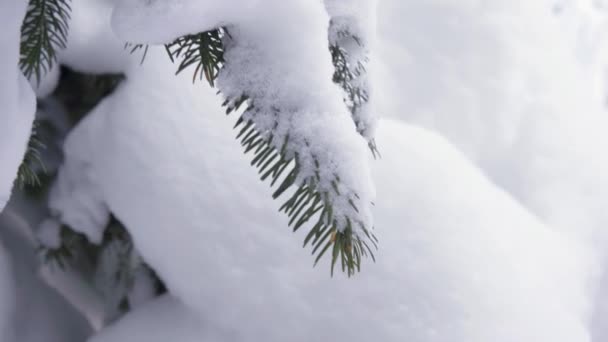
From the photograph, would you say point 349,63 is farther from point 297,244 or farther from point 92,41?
point 92,41

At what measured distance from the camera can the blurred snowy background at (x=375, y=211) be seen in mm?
948

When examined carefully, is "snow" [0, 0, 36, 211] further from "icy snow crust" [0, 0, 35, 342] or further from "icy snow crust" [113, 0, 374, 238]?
"icy snow crust" [113, 0, 374, 238]

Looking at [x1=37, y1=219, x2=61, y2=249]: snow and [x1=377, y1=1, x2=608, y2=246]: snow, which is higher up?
[x1=377, y1=1, x2=608, y2=246]: snow

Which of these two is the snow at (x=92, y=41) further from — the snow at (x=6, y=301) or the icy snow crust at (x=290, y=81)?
the icy snow crust at (x=290, y=81)

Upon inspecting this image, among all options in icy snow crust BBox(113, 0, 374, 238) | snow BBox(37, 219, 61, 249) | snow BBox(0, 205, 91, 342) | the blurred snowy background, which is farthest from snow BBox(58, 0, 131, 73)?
icy snow crust BBox(113, 0, 374, 238)

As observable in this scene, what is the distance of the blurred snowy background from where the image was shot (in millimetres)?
948

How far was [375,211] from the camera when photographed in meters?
1.01

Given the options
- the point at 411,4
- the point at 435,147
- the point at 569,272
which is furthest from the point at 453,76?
the point at 569,272

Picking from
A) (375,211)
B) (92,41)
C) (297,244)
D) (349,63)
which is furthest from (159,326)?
(349,63)

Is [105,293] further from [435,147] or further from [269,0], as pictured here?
[269,0]

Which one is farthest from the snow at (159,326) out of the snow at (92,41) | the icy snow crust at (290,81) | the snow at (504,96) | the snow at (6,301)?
the snow at (504,96)

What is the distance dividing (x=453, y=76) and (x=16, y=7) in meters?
1.20

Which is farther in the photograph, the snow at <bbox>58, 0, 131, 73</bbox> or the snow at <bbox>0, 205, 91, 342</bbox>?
the snow at <bbox>0, 205, 91, 342</bbox>

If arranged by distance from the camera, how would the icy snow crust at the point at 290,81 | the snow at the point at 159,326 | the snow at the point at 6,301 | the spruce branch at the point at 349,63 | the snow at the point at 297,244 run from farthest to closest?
the snow at the point at 6,301 < the snow at the point at 159,326 < the snow at the point at 297,244 < the spruce branch at the point at 349,63 < the icy snow crust at the point at 290,81
